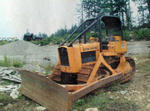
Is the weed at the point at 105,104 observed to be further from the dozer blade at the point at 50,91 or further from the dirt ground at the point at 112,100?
the dozer blade at the point at 50,91

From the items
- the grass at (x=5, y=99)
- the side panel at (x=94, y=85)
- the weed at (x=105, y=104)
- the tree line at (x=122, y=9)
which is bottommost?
the weed at (x=105, y=104)

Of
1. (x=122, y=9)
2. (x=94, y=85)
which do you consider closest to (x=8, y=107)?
(x=94, y=85)

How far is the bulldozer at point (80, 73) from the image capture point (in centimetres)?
360

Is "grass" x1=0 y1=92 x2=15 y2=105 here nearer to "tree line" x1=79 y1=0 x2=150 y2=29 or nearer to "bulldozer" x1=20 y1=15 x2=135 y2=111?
"bulldozer" x1=20 y1=15 x2=135 y2=111

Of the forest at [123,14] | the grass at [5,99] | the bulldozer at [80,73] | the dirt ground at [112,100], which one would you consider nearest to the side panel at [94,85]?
the bulldozer at [80,73]

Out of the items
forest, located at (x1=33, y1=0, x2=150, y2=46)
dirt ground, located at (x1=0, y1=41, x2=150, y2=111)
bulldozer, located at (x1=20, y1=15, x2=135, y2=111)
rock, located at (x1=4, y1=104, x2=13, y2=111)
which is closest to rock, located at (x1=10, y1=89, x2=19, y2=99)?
dirt ground, located at (x1=0, y1=41, x2=150, y2=111)

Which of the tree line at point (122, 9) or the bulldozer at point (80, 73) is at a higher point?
the tree line at point (122, 9)

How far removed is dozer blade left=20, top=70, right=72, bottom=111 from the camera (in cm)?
338

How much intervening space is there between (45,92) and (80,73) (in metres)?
1.10

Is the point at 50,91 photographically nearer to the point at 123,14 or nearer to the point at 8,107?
the point at 8,107

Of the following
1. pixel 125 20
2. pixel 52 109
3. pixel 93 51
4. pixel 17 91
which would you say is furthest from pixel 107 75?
pixel 125 20

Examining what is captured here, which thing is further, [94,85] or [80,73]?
[80,73]

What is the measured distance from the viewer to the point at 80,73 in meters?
4.49

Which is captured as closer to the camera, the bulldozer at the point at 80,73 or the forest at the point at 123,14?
the bulldozer at the point at 80,73
